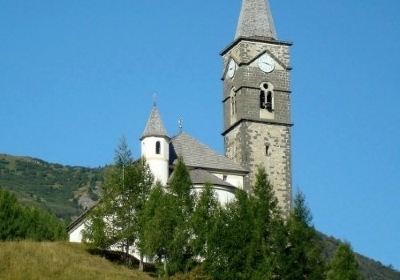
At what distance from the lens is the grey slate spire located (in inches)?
3484

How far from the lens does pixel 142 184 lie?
232ft

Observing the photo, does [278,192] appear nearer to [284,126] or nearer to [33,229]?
[284,126]

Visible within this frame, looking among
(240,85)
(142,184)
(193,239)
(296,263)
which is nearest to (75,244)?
(142,184)

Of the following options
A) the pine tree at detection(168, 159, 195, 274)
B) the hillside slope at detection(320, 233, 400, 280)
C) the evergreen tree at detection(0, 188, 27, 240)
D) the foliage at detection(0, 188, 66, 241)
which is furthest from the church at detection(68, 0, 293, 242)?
the hillside slope at detection(320, 233, 400, 280)

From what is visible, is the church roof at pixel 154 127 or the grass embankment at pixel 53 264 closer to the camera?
the grass embankment at pixel 53 264

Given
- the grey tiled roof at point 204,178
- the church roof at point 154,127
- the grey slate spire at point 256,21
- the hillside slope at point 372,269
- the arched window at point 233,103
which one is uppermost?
the grey slate spire at point 256,21

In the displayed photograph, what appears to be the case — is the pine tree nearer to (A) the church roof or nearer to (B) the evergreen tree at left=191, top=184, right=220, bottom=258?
(B) the evergreen tree at left=191, top=184, right=220, bottom=258

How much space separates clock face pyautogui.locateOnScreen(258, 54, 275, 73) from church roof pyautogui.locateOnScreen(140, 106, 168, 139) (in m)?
12.9

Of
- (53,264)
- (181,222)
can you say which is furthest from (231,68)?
(53,264)

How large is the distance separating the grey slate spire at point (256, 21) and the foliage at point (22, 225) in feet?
75.0

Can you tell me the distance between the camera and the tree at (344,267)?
6364cm

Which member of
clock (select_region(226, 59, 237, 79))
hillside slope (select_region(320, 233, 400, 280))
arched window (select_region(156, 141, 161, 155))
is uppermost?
clock (select_region(226, 59, 237, 79))

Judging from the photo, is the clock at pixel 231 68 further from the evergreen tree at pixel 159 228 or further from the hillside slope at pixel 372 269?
the hillside slope at pixel 372 269

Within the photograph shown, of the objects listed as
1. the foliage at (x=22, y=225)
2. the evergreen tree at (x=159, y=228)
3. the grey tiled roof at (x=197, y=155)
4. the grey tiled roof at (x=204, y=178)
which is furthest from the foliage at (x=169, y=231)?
the foliage at (x=22, y=225)
